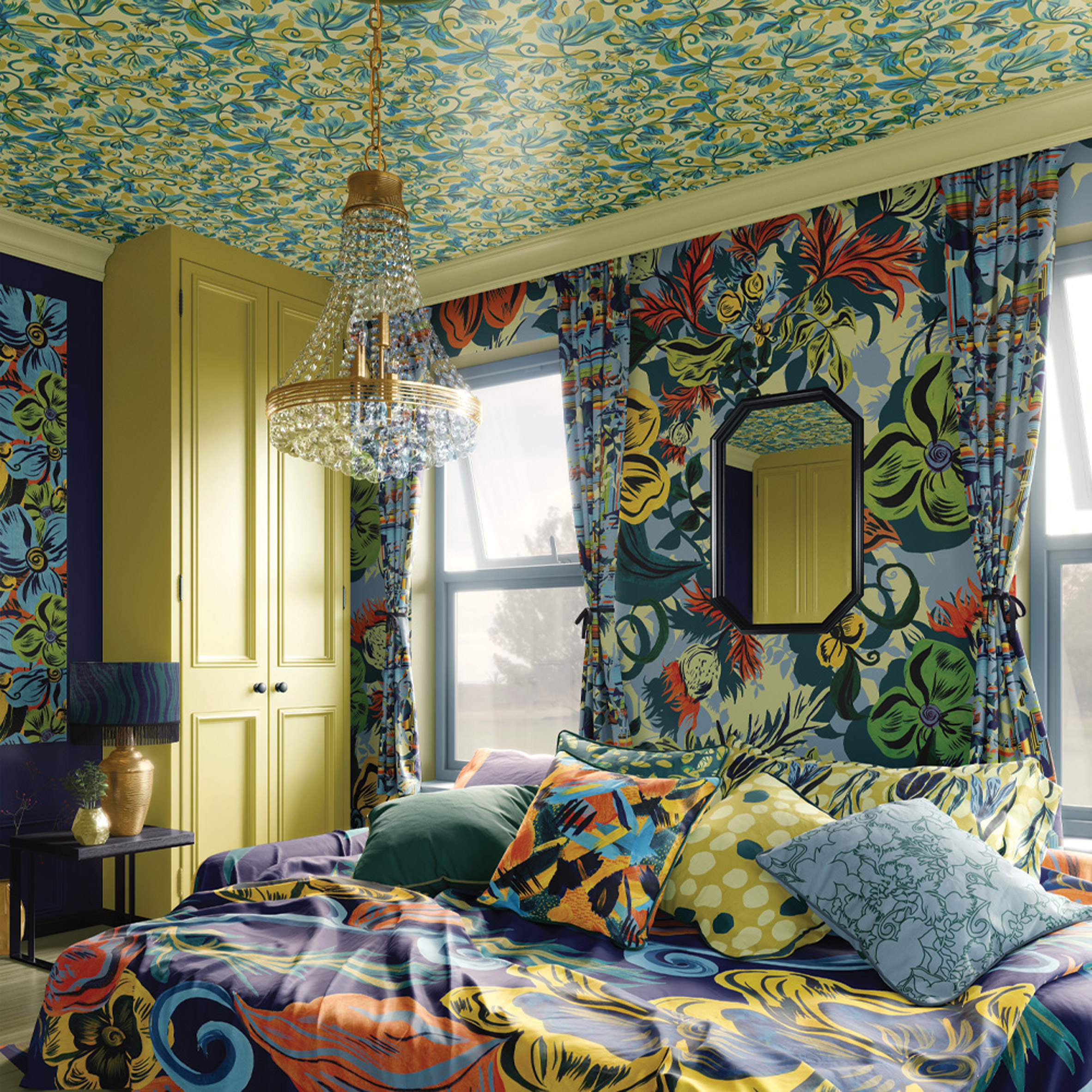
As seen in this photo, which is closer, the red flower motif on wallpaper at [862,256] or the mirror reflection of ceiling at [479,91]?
the mirror reflection of ceiling at [479,91]

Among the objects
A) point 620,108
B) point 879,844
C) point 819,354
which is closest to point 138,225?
point 620,108

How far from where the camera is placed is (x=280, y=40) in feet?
8.76

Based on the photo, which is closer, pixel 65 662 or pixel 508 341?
pixel 65 662

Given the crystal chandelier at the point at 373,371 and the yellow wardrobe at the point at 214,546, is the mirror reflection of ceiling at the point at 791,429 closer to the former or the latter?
the crystal chandelier at the point at 373,371

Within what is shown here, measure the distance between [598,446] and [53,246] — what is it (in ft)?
7.77

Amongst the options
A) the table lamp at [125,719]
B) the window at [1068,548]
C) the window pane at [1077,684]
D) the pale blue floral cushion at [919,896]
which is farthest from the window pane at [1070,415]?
the table lamp at [125,719]

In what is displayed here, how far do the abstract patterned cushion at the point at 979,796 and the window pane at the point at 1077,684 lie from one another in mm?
387

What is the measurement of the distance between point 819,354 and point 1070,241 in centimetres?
82

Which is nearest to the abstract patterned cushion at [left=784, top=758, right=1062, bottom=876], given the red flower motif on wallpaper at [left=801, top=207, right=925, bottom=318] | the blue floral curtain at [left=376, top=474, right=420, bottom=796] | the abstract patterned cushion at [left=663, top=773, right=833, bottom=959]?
the abstract patterned cushion at [left=663, top=773, right=833, bottom=959]

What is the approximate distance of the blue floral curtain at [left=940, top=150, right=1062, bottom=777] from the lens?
115 inches

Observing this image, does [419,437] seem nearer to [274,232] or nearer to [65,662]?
[274,232]

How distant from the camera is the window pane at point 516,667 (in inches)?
166

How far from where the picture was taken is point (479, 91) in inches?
115

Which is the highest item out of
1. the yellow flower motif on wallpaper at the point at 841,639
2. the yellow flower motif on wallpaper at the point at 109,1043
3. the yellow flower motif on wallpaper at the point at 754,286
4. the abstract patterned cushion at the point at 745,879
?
the yellow flower motif on wallpaper at the point at 754,286
